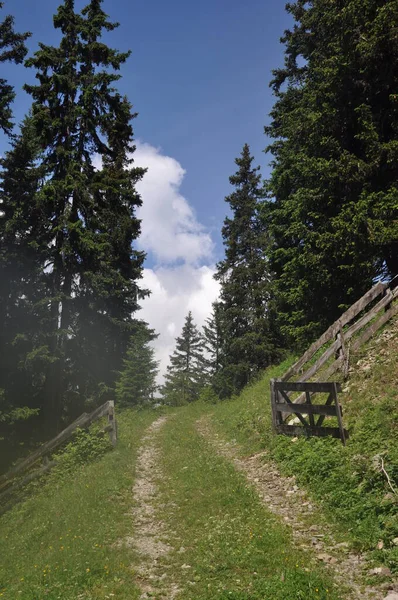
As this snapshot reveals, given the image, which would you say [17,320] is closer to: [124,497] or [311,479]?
[124,497]

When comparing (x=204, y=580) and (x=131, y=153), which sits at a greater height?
(x=131, y=153)

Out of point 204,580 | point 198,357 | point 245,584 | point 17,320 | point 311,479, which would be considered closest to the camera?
point 245,584

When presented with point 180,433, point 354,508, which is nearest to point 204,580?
point 354,508

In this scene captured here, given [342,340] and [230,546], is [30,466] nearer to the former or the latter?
[230,546]

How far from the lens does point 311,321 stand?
670 inches

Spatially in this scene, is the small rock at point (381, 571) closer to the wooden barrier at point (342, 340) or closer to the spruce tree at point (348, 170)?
the wooden barrier at point (342, 340)

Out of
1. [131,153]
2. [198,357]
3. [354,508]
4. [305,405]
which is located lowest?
[354,508]

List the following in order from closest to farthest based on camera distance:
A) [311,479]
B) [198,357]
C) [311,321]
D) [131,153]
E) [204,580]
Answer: [204,580]
[311,479]
[311,321]
[131,153]
[198,357]

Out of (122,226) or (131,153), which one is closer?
(122,226)

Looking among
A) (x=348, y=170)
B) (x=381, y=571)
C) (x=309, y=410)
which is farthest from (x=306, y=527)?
(x=348, y=170)

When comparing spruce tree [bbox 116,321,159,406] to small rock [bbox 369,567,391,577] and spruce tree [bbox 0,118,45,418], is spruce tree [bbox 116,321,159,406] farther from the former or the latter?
small rock [bbox 369,567,391,577]

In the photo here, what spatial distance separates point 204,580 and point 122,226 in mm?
23816

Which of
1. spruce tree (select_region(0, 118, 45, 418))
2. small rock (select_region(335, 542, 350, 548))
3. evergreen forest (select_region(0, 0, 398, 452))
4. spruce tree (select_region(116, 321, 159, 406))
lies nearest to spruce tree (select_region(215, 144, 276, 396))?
evergreen forest (select_region(0, 0, 398, 452))

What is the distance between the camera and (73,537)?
7449 mm
